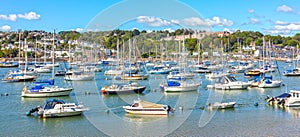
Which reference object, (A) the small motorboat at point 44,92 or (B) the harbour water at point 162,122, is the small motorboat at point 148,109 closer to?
(B) the harbour water at point 162,122

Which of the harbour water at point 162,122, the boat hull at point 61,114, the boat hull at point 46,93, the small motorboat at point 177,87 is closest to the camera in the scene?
the harbour water at point 162,122

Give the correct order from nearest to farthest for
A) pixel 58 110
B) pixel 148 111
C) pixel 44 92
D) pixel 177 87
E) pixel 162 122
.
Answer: pixel 162 122 → pixel 58 110 → pixel 148 111 → pixel 44 92 → pixel 177 87

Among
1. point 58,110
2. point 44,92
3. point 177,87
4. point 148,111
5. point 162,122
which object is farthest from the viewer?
point 177,87

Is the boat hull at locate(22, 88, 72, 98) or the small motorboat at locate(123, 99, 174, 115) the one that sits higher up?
the boat hull at locate(22, 88, 72, 98)

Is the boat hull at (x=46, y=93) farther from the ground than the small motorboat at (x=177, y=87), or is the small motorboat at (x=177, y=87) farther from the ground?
the small motorboat at (x=177, y=87)

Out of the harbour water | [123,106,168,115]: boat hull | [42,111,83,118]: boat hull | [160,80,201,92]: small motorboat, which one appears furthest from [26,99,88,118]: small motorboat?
[160,80,201,92]: small motorboat

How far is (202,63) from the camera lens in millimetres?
56875

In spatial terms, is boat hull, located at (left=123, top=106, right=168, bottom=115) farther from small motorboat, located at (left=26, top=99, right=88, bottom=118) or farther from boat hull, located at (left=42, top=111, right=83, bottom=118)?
boat hull, located at (left=42, top=111, right=83, bottom=118)

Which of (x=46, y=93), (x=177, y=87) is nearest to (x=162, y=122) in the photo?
(x=177, y=87)

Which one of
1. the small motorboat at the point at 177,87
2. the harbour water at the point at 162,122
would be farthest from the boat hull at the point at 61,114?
the small motorboat at the point at 177,87

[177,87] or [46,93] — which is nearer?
[46,93]

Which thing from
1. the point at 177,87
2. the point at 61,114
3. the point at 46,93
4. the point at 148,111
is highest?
the point at 177,87

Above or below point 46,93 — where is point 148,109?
below

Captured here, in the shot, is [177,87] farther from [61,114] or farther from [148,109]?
[61,114]
